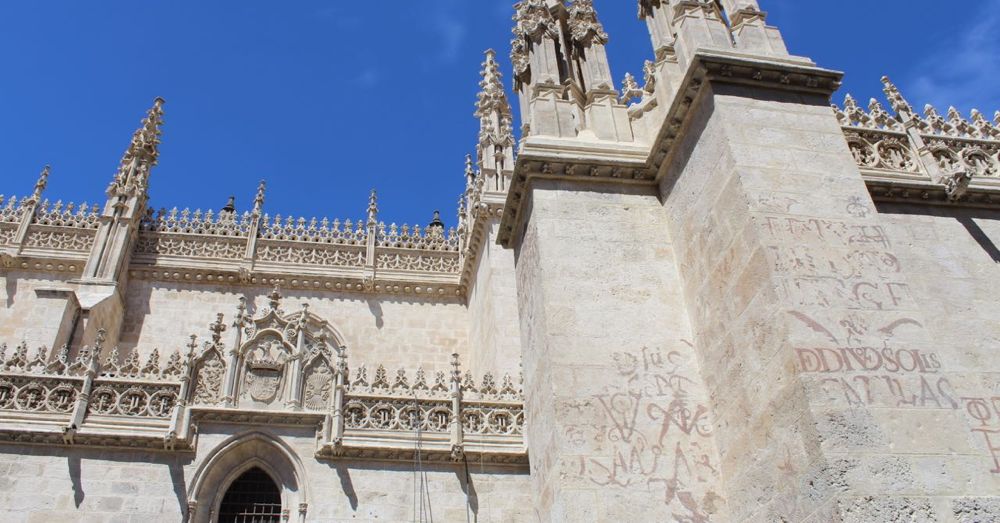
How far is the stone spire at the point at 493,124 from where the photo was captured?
17.5 metres

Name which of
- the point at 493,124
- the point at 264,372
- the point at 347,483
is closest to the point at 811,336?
the point at 347,483

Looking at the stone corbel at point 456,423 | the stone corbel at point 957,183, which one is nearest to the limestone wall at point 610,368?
the stone corbel at point 456,423

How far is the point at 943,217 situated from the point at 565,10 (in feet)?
18.5

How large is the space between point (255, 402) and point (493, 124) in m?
11.0

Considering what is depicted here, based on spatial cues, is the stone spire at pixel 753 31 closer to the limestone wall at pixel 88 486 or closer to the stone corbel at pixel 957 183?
the stone corbel at pixel 957 183

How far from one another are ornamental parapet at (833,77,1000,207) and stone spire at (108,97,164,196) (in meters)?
15.6

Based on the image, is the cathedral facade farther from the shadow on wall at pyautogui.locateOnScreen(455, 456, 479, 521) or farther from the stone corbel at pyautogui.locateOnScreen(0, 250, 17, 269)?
the stone corbel at pyautogui.locateOnScreen(0, 250, 17, 269)

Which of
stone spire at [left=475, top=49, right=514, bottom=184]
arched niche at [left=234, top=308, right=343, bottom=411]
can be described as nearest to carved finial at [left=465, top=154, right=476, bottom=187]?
stone spire at [left=475, top=49, right=514, bottom=184]

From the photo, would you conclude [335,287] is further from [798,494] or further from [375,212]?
[798,494]

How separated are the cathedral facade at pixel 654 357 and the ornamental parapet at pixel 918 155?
0.13 feet

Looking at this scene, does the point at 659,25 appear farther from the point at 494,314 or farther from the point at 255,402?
the point at 255,402

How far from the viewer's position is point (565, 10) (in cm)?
1016

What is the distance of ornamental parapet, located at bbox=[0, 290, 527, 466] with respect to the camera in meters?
9.21

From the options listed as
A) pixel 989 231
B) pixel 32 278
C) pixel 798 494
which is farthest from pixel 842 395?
pixel 32 278
